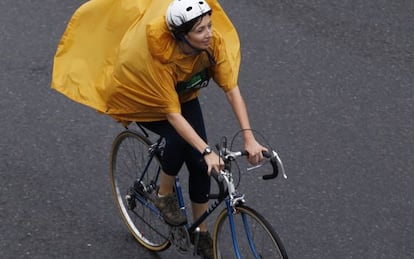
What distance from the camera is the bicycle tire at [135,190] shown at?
6.06 metres

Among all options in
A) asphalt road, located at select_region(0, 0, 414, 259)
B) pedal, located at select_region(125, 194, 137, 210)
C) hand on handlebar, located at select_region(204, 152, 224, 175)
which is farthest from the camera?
asphalt road, located at select_region(0, 0, 414, 259)

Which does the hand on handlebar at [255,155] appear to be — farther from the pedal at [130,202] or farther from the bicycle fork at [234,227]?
the pedal at [130,202]

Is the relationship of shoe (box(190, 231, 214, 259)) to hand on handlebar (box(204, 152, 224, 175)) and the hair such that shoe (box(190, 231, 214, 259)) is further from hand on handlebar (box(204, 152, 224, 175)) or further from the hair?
the hair

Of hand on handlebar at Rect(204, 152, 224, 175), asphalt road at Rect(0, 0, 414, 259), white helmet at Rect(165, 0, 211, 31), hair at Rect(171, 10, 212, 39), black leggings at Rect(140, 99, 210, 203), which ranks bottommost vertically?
asphalt road at Rect(0, 0, 414, 259)

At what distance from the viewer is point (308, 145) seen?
23.5 feet

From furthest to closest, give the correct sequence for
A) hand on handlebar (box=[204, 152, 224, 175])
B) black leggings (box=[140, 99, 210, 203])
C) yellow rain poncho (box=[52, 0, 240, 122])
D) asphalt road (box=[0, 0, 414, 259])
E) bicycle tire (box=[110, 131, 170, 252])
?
asphalt road (box=[0, 0, 414, 259]) → bicycle tire (box=[110, 131, 170, 252]) → black leggings (box=[140, 99, 210, 203]) → yellow rain poncho (box=[52, 0, 240, 122]) → hand on handlebar (box=[204, 152, 224, 175])

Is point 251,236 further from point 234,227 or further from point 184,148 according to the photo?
point 184,148

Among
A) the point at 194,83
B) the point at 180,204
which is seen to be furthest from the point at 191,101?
the point at 180,204

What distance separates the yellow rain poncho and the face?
0.45ft

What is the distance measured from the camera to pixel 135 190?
617 centimetres

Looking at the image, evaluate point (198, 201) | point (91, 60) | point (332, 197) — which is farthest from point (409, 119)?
point (91, 60)

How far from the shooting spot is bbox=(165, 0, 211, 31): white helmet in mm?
4973

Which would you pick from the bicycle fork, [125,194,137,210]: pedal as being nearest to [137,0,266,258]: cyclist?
the bicycle fork

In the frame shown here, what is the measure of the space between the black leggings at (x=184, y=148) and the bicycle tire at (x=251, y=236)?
1.24 ft
